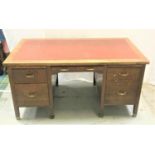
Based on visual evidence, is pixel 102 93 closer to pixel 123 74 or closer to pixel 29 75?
pixel 123 74

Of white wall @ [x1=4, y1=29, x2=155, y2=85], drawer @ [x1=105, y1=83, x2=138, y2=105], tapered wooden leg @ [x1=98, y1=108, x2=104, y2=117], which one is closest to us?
drawer @ [x1=105, y1=83, x2=138, y2=105]

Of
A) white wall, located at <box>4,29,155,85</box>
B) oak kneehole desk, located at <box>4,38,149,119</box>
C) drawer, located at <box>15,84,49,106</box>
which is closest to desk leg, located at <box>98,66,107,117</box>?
oak kneehole desk, located at <box>4,38,149,119</box>

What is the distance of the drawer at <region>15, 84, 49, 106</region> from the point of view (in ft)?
5.36

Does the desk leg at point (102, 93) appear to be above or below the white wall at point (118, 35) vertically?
below

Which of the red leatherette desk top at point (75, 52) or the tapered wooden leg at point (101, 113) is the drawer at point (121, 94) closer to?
the tapered wooden leg at point (101, 113)

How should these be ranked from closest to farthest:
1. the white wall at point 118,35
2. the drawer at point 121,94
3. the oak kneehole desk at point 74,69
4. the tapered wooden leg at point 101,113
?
the oak kneehole desk at point 74,69 → the drawer at point 121,94 → the tapered wooden leg at point 101,113 → the white wall at point 118,35

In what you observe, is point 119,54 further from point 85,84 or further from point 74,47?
point 85,84

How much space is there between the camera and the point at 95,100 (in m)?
2.08

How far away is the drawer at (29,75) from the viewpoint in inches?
61.4

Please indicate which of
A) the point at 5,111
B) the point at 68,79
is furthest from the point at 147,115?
the point at 5,111

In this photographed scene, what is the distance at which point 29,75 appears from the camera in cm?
158

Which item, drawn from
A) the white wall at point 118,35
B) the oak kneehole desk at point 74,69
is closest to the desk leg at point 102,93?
the oak kneehole desk at point 74,69

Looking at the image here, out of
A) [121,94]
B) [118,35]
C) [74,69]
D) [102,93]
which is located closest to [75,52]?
[74,69]

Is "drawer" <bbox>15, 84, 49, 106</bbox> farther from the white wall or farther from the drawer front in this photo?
the white wall
